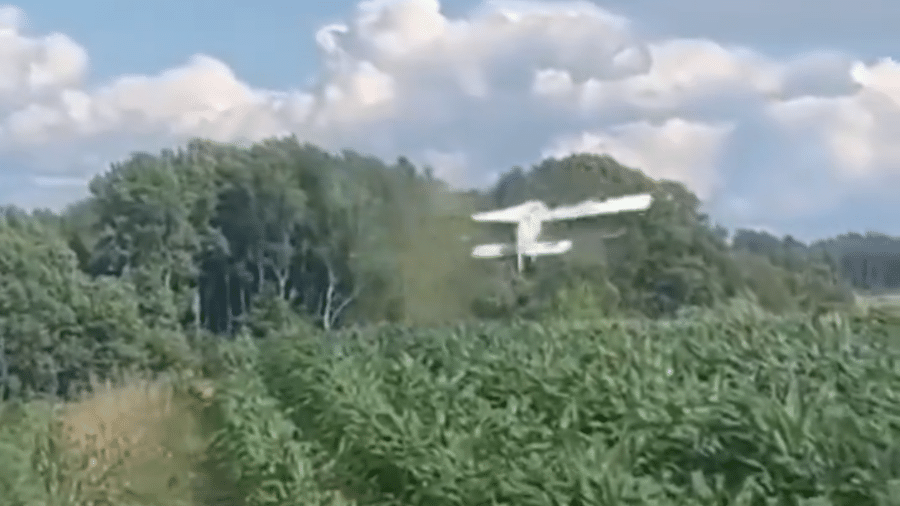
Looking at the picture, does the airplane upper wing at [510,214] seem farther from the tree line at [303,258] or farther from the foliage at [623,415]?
the foliage at [623,415]

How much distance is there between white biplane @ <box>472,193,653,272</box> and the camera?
27.0m

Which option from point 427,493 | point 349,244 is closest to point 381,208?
point 349,244

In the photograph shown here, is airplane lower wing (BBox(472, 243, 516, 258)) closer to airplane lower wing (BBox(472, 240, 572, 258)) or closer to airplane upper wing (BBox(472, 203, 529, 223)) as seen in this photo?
airplane lower wing (BBox(472, 240, 572, 258))

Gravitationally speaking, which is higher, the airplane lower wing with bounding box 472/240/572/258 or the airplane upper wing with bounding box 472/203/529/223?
the airplane upper wing with bounding box 472/203/529/223

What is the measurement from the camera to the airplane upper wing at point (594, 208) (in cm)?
2689

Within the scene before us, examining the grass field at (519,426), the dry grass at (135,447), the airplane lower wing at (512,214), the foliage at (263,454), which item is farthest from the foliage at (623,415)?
the airplane lower wing at (512,214)

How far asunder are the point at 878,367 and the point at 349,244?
80.5ft

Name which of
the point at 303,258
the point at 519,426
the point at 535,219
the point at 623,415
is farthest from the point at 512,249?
the point at 623,415

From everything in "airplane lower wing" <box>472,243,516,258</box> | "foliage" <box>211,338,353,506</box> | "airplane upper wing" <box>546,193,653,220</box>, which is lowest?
"foliage" <box>211,338,353,506</box>

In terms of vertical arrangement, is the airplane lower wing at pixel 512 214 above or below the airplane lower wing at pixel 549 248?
above

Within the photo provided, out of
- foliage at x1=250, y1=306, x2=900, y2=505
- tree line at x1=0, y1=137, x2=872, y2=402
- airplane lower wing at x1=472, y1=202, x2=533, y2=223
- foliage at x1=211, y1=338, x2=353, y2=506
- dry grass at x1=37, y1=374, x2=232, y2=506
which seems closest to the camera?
foliage at x1=250, y1=306, x2=900, y2=505

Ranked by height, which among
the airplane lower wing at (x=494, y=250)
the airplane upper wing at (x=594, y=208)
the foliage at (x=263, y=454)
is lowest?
the foliage at (x=263, y=454)

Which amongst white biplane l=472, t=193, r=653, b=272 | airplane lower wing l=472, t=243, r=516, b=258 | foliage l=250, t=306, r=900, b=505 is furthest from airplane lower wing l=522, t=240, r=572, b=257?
foliage l=250, t=306, r=900, b=505

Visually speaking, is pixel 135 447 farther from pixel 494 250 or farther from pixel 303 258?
pixel 303 258
